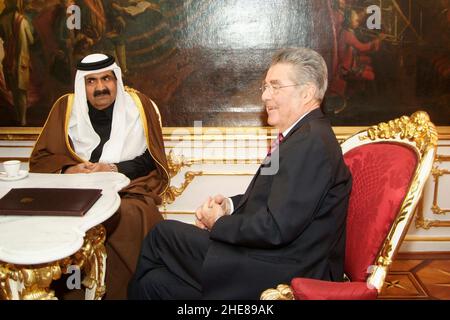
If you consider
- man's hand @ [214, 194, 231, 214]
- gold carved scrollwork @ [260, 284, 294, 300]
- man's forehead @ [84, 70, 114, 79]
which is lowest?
gold carved scrollwork @ [260, 284, 294, 300]

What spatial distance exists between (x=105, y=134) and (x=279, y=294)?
221 cm

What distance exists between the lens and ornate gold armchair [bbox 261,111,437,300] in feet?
5.79

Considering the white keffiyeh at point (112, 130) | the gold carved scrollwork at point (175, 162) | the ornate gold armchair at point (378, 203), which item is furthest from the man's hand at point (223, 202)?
the gold carved scrollwork at point (175, 162)

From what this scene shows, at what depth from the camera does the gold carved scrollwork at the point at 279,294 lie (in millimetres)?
1765

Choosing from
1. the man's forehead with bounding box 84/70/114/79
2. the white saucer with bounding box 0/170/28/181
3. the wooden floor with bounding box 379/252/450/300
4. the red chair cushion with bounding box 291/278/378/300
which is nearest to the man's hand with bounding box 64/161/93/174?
the white saucer with bounding box 0/170/28/181

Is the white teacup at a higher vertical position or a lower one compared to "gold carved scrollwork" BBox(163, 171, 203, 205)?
higher

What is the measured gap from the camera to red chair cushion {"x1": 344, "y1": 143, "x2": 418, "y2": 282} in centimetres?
192

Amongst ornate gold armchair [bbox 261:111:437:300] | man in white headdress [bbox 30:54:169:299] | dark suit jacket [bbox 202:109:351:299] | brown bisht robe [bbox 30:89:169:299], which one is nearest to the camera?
ornate gold armchair [bbox 261:111:437:300]

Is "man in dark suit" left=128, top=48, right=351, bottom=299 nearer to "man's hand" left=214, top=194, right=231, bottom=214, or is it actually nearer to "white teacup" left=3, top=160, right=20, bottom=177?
"man's hand" left=214, top=194, right=231, bottom=214

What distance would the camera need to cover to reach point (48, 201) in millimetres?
2074

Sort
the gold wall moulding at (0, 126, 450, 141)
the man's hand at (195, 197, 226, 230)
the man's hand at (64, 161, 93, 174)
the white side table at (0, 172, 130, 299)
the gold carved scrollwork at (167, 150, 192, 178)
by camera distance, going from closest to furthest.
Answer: the white side table at (0, 172, 130, 299) → the man's hand at (195, 197, 226, 230) → the man's hand at (64, 161, 93, 174) → the gold wall moulding at (0, 126, 450, 141) → the gold carved scrollwork at (167, 150, 192, 178)

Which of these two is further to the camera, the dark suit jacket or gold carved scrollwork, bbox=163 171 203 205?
gold carved scrollwork, bbox=163 171 203 205

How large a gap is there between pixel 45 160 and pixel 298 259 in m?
2.20

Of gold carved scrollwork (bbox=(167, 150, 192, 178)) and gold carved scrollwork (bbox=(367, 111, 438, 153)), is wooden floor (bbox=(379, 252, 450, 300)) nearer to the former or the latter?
gold carved scrollwork (bbox=(367, 111, 438, 153))
